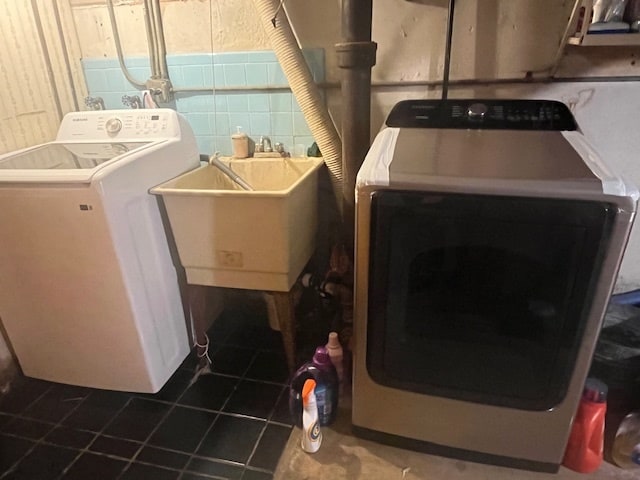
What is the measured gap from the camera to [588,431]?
1241 mm

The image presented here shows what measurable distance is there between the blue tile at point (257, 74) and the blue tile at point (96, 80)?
68cm

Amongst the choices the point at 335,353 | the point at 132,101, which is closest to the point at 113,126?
the point at 132,101

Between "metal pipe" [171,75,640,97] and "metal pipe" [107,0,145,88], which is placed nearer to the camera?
"metal pipe" [171,75,640,97]

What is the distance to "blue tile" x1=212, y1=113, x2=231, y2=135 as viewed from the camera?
1.85 m

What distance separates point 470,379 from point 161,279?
3.55 ft

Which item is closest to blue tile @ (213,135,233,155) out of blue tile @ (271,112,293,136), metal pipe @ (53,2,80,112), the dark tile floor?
blue tile @ (271,112,293,136)

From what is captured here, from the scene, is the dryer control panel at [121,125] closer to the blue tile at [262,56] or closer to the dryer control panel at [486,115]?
the blue tile at [262,56]

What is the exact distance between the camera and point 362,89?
1504 mm

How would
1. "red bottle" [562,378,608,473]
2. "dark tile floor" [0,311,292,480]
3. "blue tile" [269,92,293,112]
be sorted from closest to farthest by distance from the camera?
"red bottle" [562,378,608,473] → "dark tile floor" [0,311,292,480] → "blue tile" [269,92,293,112]

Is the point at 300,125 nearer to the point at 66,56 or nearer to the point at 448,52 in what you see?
the point at 448,52

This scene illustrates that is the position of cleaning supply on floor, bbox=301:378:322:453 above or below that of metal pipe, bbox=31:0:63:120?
below

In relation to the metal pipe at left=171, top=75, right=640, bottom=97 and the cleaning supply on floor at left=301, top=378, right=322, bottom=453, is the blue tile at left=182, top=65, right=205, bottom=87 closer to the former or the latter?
the metal pipe at left=171, top=75, right=640, bottom=97

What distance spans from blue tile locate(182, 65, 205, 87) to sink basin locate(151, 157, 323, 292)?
42 centimetres

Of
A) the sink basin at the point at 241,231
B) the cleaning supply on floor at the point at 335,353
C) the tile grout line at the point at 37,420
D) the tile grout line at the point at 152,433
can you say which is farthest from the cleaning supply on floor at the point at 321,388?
the tile grout line at the point at 37,420
